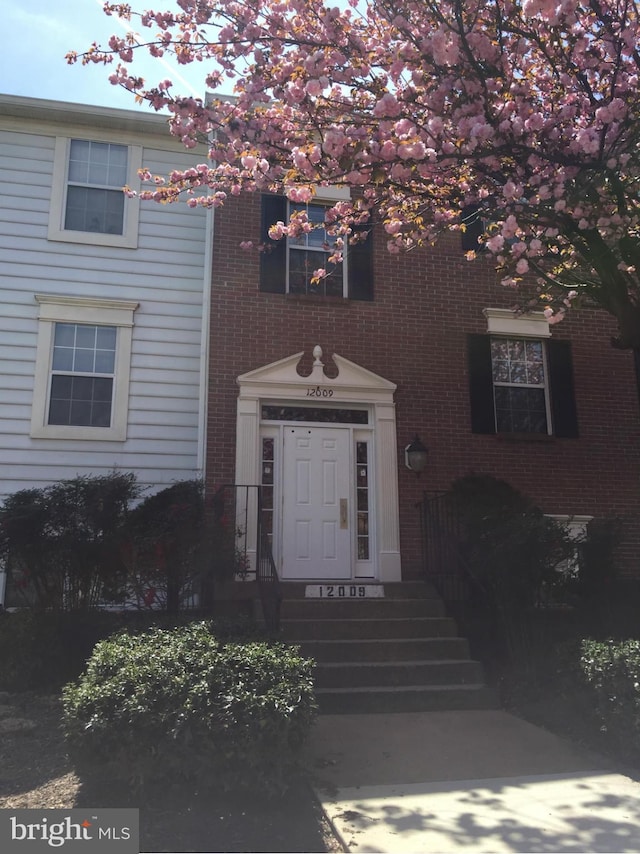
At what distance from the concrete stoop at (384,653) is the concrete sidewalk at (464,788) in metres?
0.25

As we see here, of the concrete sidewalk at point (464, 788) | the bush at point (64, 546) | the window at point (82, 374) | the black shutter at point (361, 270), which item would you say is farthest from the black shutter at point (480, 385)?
the bush at point (64, 546)

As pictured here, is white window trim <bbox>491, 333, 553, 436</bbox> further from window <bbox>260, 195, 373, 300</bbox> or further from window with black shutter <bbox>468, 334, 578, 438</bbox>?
window <bbox>260, 195, 373, 300</bbox>

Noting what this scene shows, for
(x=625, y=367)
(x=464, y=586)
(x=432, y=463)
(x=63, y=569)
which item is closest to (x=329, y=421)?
(x=432, y=463)

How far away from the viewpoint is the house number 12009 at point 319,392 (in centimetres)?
888

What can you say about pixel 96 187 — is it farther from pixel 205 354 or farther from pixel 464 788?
pixel 464 788

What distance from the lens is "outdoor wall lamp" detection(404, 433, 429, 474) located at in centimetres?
874

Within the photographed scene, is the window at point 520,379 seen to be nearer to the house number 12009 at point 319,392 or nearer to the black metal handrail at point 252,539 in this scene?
the house number 12009 at point 319,392

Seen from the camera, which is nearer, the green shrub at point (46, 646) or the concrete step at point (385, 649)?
Result: the green shrub at point (46, 646)

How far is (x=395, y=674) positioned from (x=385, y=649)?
1.25 ft

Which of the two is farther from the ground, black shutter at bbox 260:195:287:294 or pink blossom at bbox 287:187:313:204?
black shutter at bbox 260:195:287:294

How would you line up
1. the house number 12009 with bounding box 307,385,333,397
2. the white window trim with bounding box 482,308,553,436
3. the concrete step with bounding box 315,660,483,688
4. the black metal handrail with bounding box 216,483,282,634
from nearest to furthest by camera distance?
1. the concrete step with bounding box 315,660,483,688
2. the black metal handrail with bounding box 216,483,282,634
3. the house number 12009 with bounding box 307,385,333,397
4. the white window trim with bounding box 482,308,553,436

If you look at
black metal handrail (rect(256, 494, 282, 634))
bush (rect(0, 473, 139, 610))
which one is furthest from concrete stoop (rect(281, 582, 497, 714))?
bush (rect(0, 473, 139, 610))

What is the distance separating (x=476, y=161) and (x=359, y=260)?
363 centimetres

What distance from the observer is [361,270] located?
31.1 feet
